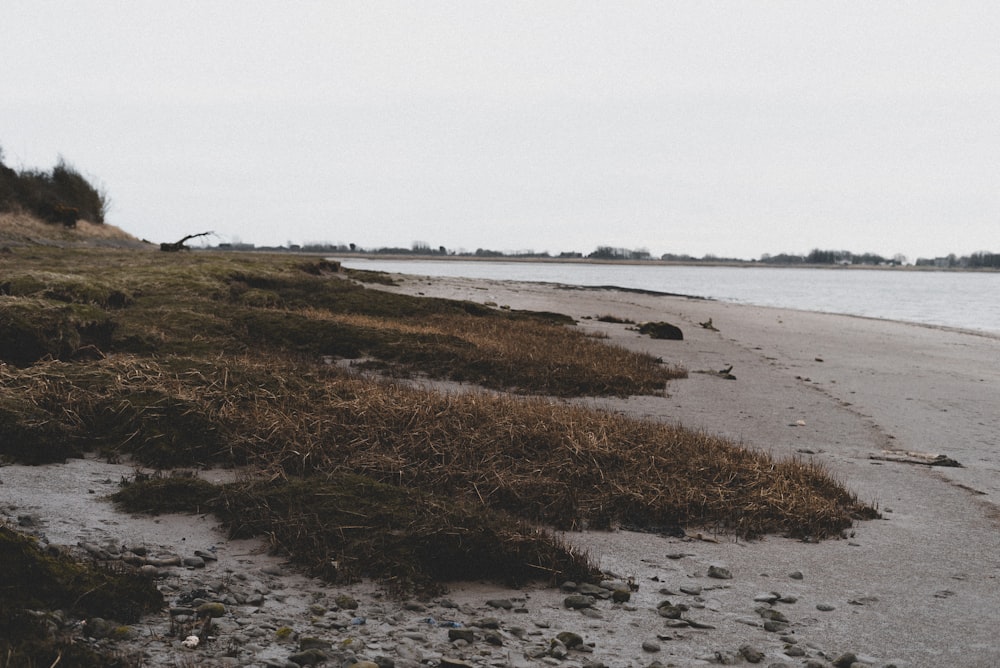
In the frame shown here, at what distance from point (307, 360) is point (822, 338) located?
20.6 m

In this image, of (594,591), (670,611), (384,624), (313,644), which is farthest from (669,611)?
(313,644)

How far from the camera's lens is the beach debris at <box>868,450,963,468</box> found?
8.70m

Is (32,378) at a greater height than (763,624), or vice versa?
(32,378)

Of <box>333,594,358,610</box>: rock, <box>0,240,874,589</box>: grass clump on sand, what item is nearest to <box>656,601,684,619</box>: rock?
<box>0,240,874,589</box>: grass clump on sand

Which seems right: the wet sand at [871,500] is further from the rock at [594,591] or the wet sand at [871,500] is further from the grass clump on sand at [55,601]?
the grass clump on sand at [55,601]

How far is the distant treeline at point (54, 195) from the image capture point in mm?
43031

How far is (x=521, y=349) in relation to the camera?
14.1 meters

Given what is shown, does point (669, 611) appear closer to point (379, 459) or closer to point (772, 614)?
point (772, 614)

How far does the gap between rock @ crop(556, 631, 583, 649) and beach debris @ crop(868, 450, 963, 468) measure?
6.50 m

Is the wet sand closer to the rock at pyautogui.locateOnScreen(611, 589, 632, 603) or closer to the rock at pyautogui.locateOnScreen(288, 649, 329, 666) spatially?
the rock at pyautogui.locateOnScreen(611, 589, 632, 603)

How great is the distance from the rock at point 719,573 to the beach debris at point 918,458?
15.8 ft

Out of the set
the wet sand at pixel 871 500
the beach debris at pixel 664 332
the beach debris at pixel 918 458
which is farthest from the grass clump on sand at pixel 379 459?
the beach debris at pixel 664 332

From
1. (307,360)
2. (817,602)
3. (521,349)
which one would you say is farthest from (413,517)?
(521,349)

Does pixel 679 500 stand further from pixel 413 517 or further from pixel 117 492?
pixel 117 492
